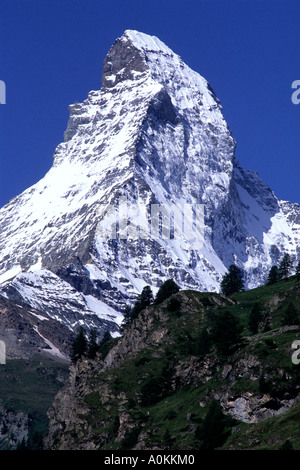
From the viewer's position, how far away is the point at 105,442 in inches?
5074

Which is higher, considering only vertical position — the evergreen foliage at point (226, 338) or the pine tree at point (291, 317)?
the pine tree at point (291, 317)

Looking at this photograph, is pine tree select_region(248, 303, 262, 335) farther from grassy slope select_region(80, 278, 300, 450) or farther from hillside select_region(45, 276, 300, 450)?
grassy slope select_region(80, 278, 300, 450)

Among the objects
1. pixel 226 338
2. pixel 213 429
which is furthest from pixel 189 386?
pixel 213 429

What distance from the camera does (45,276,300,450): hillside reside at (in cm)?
10650

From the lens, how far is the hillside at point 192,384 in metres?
106

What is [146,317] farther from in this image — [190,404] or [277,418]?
[277,418]

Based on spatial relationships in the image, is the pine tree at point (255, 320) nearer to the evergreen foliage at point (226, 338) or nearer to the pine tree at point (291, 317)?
the pine tree at point (291, 317)

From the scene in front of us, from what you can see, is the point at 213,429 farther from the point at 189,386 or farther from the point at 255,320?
the point at 255,320

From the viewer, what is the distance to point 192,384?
5212 inches

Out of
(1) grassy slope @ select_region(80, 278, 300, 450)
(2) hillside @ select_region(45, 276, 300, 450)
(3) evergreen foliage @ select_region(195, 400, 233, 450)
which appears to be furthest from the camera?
(2) hillside @ select_region(45, 276, 300, 450)

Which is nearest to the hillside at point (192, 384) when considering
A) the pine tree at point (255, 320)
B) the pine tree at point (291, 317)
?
the pine tree at point (255, 320)

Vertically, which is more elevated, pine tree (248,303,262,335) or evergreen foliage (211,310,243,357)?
pine tree (248,303,262,335)

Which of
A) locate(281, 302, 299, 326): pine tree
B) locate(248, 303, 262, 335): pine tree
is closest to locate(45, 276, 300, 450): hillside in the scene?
locate(248, 303, 262, 335): pine tree
